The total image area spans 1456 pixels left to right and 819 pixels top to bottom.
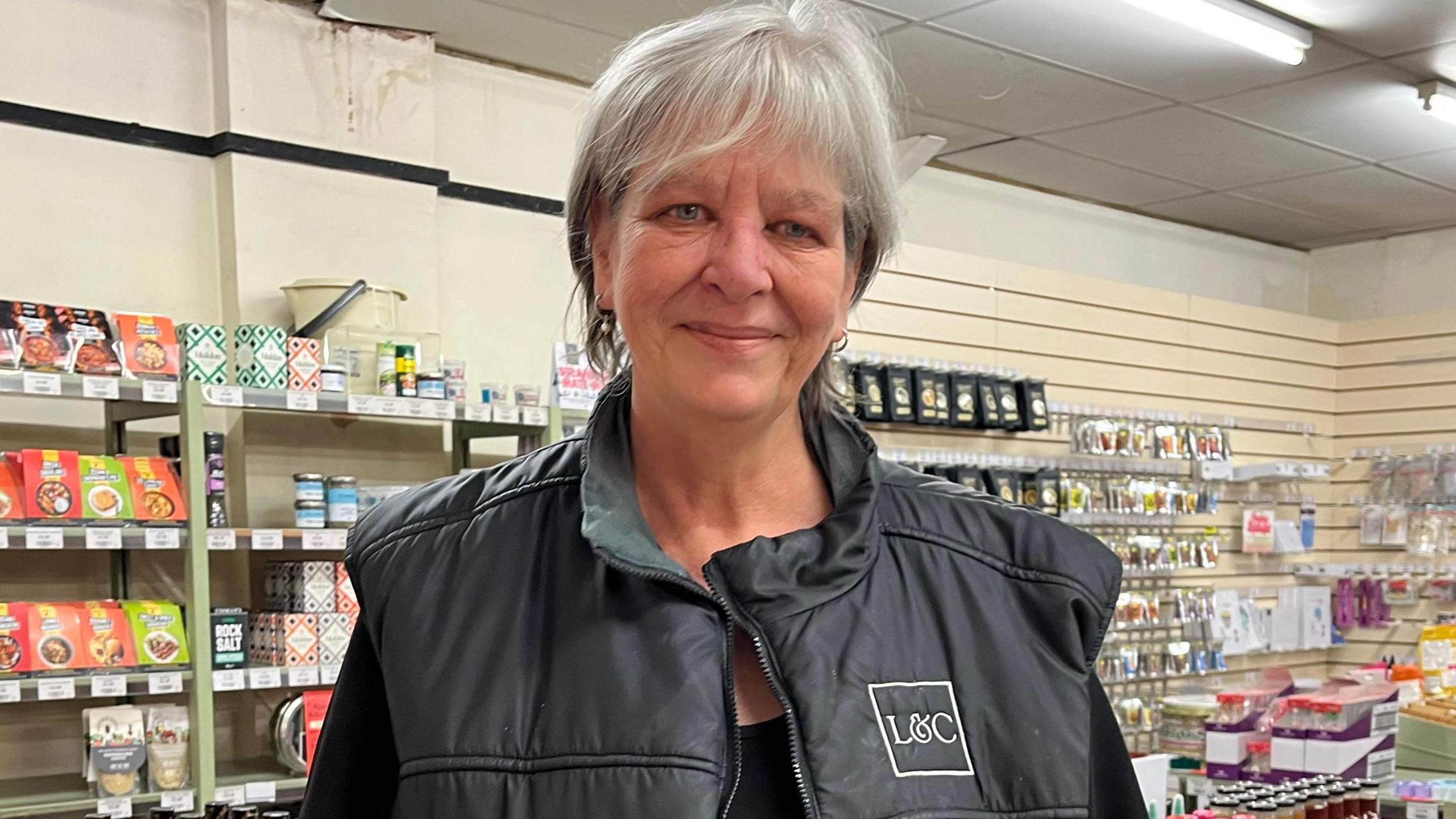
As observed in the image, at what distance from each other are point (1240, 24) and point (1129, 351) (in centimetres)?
249

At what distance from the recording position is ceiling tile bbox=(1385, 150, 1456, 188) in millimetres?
6848

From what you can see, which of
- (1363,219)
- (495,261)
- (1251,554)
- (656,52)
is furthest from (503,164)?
(1363,219)

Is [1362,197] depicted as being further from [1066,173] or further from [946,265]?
[946,265]

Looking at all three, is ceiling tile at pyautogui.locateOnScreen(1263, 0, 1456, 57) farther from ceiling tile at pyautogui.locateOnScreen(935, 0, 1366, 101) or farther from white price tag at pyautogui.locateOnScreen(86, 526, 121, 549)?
white price tag at pyautogui.locateOnScreen(86, 526, 121, 549)

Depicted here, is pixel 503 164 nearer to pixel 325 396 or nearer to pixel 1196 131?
pixel 325 396

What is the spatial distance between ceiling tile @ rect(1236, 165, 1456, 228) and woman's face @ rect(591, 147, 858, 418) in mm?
6599

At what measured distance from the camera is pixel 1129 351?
718 cm

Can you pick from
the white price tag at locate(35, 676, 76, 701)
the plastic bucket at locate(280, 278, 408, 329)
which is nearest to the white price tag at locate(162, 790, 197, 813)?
the white price tag at locate(35, 676, 76, 701)

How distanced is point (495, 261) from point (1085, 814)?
431 centimetres

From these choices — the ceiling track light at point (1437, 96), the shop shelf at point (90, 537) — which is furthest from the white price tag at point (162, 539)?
the ceiling track light at point (1437, 96)

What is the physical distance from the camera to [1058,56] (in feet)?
17.5

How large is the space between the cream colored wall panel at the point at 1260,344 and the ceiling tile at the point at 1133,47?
216 cm

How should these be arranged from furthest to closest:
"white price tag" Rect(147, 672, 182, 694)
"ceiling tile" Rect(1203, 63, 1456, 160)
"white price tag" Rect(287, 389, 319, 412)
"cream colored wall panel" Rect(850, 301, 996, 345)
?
"cream colored wall panel" Rect(850, 301, 996, 345) < "ceiling tile" Rect(1203, 63, 1456, 160) < "white price tag" Rect(287, 389, 319, 412) < "white price tag" Rect(147, 672, 182, 694)

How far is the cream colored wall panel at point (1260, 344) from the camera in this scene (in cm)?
769
